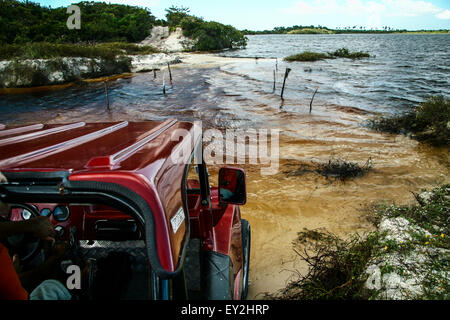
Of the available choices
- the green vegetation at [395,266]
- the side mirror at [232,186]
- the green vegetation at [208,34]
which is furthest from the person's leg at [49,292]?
the green vegetation at [208,34]

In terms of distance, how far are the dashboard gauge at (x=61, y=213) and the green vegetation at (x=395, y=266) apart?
233 cm

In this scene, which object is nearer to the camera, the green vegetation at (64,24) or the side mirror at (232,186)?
the side mirror at (232,186)

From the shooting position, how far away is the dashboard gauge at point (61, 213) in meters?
2.09

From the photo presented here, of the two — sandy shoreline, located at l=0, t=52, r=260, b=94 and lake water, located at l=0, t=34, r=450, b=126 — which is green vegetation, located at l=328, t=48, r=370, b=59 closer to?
lake water, located at l=0, t=34, r=450, b=126

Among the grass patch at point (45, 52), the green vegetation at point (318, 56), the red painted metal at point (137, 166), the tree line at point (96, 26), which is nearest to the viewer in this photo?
the red painted metal at point (137, 166)

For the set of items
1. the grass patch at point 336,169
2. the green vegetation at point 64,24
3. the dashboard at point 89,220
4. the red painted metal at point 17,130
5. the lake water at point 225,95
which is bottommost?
the grass patch at point 336,169

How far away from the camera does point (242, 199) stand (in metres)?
2.25

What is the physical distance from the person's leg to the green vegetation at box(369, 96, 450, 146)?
31.9 ft

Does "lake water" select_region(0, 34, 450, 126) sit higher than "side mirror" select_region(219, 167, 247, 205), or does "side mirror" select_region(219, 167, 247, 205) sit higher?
"lake water" select_region(0, 34, 450, 126)

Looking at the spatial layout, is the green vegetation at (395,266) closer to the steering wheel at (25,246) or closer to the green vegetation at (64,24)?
the steering wheel at (25,246)

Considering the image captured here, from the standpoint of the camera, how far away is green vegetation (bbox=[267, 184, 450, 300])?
2.38 m

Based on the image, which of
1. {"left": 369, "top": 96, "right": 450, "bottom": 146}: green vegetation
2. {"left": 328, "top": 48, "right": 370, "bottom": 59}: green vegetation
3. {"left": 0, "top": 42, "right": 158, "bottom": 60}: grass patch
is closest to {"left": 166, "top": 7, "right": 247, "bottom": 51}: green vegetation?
{"left": 328, "top": 48, "right": 370, "bottom": 59}: green vegetation
